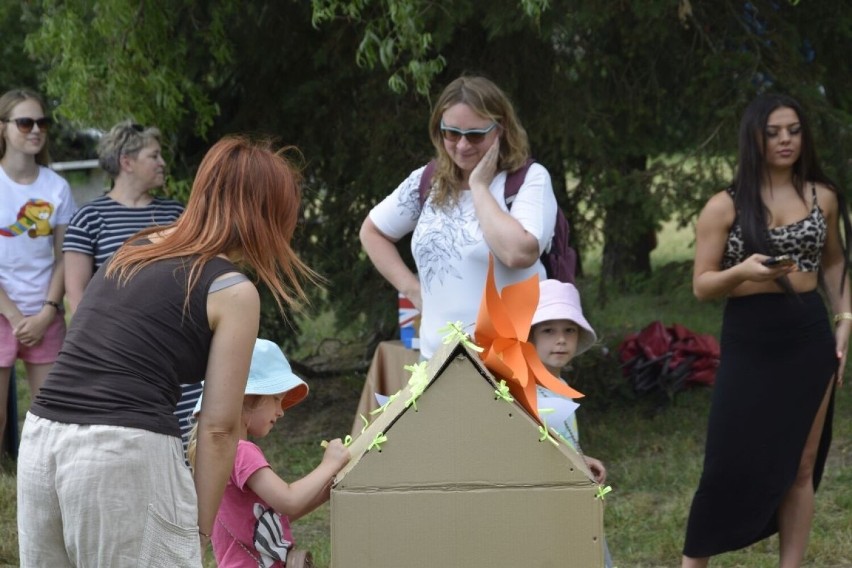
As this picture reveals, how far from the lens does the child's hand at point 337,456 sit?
2256mm

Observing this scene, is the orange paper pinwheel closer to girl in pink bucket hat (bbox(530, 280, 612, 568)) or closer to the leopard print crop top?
girl in pink bucket hat (bbox(530, 280, 612, 568))

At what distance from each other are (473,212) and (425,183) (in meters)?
0.28

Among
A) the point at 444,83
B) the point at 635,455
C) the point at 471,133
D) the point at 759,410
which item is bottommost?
the point at 635,455

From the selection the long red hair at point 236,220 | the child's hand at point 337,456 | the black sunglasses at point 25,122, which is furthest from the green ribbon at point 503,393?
the black sunglasses at point 25,122

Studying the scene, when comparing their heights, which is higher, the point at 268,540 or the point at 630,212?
the point at 630,212

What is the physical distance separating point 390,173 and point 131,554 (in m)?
4.37

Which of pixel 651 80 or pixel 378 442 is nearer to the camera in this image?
pixel 378 442

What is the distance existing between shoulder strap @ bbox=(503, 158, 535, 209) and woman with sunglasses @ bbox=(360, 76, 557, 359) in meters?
0.01

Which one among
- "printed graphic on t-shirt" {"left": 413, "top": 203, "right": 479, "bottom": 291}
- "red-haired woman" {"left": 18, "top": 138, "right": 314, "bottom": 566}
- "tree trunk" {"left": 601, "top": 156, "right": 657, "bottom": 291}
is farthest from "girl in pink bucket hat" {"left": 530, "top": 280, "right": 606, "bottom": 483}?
"tree trunk" {"left": 601, "top": 156, "right": 657, "bottom": 291}

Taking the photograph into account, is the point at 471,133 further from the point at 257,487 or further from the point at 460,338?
the point at 460,338

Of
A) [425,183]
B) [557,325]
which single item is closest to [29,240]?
[425,183]

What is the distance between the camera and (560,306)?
140 inches

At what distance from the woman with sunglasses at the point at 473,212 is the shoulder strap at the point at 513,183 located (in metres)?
0.01

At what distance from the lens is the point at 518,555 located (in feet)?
6.88
